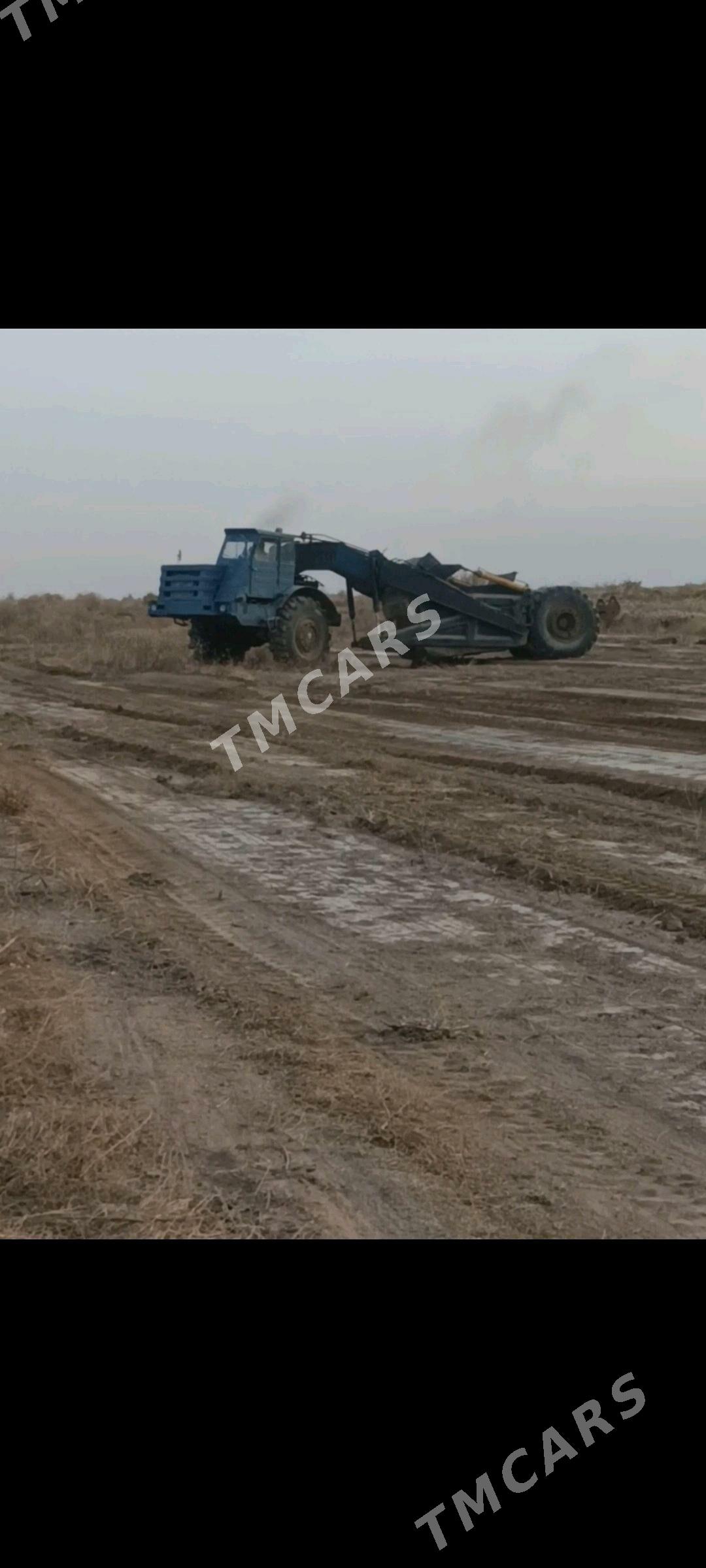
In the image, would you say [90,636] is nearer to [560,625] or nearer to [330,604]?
[330,604]

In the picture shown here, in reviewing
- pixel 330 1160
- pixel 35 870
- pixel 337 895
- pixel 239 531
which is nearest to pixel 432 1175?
pixel 330 1160

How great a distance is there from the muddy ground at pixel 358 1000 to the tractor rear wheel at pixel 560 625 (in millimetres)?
16281

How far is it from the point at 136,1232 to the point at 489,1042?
204cm

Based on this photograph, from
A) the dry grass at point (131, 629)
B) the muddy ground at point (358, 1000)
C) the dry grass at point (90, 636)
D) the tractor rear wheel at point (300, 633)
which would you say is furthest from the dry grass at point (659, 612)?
the muddy ground at point (358, 1000)

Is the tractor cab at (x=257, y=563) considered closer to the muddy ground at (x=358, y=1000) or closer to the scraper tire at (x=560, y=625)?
the scraper tire at (x=560, y=625)

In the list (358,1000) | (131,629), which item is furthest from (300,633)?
(358,1000)

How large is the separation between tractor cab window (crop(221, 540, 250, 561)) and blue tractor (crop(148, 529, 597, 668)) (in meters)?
0.02

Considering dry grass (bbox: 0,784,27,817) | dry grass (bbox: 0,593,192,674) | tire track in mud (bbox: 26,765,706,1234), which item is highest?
dry grass (bbox: 0,593,192,674)

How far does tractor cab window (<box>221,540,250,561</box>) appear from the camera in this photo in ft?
87.9

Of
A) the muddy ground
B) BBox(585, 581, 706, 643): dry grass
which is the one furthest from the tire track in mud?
BBox(585, 581, 706, 643): dry grass

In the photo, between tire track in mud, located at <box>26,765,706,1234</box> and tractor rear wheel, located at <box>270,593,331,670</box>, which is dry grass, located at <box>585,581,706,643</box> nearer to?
tractor rear wheel, located at <box>270,593,331,670</box>

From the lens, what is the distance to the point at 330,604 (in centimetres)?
2755

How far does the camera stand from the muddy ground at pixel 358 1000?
13.1ft
